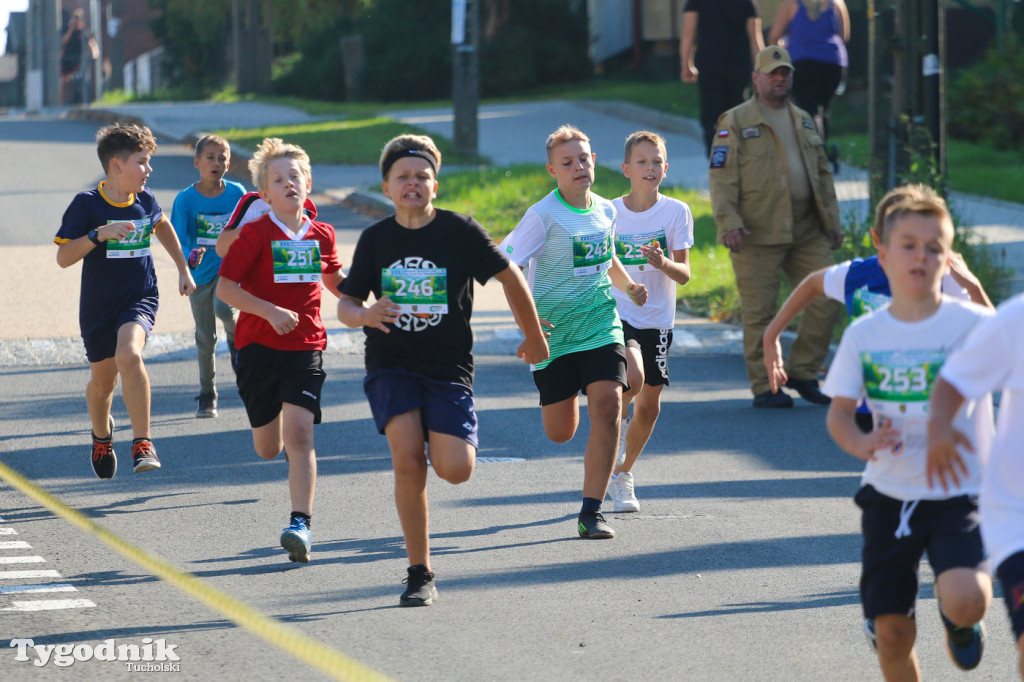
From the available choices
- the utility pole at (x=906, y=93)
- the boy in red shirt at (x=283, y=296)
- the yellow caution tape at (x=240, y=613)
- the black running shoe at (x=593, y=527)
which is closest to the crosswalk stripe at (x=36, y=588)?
the yellow caution tape at (x=240, y=613)

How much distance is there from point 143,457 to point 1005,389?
16.0ft

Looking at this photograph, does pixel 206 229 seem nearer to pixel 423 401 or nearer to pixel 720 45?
pixel 423 401

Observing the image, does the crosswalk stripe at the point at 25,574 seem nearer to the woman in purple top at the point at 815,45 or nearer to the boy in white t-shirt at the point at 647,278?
the boy in white t-shirt at the point at 647,278

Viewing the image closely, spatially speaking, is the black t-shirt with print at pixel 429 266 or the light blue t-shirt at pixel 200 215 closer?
the black t-shirt with print at pixel 429 266

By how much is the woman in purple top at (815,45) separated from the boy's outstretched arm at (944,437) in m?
9.75

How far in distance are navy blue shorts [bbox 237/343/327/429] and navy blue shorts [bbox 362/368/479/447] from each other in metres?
0.85

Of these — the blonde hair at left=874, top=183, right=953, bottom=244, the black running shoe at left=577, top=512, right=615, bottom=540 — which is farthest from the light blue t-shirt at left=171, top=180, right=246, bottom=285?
the blonde hair at left=874, top=183, right=953, bottom=244

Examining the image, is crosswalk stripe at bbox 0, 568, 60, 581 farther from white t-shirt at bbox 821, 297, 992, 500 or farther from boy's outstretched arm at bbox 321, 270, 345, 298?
white t-shirt at bbox 821, 297, 992, 500

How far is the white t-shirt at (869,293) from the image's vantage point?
475 centimetres

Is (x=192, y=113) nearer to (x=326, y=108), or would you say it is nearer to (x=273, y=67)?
(x=326, y=108)

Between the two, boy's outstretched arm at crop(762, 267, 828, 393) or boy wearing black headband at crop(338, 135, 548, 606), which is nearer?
boy's outstretched arm at crop(762, 267, 828, 393)

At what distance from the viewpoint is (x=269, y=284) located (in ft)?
21.0

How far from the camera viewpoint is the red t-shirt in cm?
634

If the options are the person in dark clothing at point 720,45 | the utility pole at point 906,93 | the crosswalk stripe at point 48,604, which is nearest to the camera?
the crosswalk stripe at point 48,604
